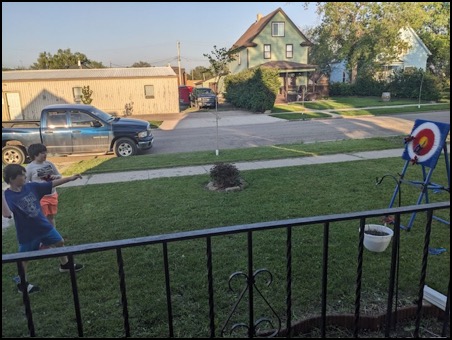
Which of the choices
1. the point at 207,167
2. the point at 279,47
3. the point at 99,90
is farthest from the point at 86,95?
the point at 279,47

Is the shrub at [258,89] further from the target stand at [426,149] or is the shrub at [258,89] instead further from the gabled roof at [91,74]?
the target stand at [426,149]

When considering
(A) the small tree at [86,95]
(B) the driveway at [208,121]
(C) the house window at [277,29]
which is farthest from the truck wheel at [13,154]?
(C) the house window at [277,29]

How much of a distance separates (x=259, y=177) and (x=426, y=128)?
3.38 m

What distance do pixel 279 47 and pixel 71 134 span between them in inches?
1084

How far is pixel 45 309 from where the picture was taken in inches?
121

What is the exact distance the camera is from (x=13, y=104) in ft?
78.4

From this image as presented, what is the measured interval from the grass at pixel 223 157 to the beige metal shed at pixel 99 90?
16.4m

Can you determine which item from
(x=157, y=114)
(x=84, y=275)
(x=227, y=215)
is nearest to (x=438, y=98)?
(x=157, y=114)

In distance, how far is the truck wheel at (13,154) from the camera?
10.3 meters

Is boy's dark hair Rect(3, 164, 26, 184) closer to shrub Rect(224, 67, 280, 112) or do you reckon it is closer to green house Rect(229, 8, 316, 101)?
shrub Rect(224, 67, 280, 112)

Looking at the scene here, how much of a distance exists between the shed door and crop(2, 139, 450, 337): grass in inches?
811

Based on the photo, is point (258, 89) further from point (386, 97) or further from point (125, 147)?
point (125, 147)

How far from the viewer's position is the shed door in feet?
78.0

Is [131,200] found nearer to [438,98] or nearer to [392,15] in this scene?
[392,15]
